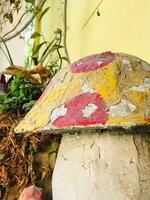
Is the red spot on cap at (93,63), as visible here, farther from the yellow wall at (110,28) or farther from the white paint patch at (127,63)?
the yellow wall at (110,28)

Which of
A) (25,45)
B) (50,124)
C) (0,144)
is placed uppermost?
(50,124)

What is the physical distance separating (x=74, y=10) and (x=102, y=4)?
311 mm

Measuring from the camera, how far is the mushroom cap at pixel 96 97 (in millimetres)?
528

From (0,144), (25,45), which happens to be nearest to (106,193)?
(0,144)

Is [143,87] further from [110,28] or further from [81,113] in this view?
[110,28]

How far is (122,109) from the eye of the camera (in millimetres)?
532

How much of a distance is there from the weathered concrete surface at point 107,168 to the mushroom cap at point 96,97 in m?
0.04

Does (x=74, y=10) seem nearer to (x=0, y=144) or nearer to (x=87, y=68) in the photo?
(x=0, y=144)

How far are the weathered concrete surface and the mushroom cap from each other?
39 millimetres

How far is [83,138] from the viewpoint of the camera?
57 cm

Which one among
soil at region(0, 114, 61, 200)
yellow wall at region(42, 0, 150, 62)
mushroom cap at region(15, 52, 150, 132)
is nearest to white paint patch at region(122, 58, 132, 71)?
mushroom cap at region(15, 52, 150, 132)

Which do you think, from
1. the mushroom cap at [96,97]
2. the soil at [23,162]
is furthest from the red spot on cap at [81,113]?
the soil at [23,162]

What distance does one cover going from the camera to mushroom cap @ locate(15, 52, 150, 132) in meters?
0.53

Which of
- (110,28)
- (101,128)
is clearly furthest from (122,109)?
(110,28)
